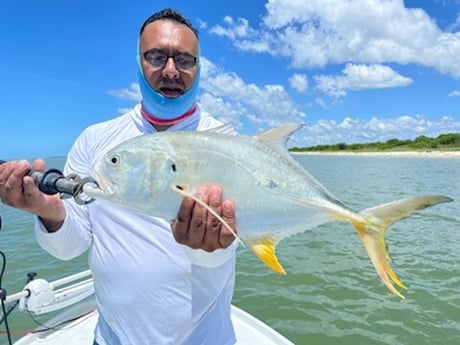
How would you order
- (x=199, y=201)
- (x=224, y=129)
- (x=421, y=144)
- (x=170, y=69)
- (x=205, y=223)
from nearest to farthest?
(x=199, y=201), (x=205, y=223), (x=224, y=129), (x=170, y=69), (x=421, y=144)

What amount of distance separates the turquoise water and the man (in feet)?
7.37

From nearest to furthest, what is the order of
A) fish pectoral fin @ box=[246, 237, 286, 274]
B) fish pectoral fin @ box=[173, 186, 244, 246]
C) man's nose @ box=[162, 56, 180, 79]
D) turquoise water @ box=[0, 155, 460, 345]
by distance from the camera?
fish pectoral fin @ box=[173, 186, 244, 246], fish pectoral fin @ box=[246, 237, 286, 274], man's nose @ box=[162, 56, 180, 79], turquoise water @ box=[0, 155, 460, 345]

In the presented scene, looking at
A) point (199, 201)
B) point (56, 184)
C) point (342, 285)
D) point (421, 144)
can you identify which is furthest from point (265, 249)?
point (421, 144)

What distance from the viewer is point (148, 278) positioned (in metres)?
1.76

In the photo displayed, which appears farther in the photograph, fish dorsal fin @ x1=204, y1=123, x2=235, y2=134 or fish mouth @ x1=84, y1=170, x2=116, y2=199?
fish dorsal fin @ x1=204, y1=123, x2=235, y2=134

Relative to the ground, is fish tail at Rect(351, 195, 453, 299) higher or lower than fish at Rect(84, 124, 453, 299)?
lower

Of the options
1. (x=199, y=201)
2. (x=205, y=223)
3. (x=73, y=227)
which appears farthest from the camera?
(x=73, y=227)

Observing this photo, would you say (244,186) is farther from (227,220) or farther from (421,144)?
(421,144)

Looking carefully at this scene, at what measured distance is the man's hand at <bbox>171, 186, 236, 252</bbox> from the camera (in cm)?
152

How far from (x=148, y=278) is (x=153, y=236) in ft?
0.61

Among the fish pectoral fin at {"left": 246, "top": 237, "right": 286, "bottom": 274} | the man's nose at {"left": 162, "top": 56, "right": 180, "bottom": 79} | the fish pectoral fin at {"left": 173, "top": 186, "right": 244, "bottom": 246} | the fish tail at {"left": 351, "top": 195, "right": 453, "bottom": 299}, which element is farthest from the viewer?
the man's nose at {"left": 162, "top": 56, "right": 180, "bottom": 79}

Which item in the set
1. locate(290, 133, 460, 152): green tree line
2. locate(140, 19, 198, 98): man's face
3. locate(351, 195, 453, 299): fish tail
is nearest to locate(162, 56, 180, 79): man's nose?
locate(140, 19, 198, 98): man's face

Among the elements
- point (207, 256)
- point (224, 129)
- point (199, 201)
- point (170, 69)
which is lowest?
point (207, 256)

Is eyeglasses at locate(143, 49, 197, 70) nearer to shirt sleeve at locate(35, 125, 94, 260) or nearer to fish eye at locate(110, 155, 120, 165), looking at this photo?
shirt sleeve at locate(35, 125, 94, 260)
